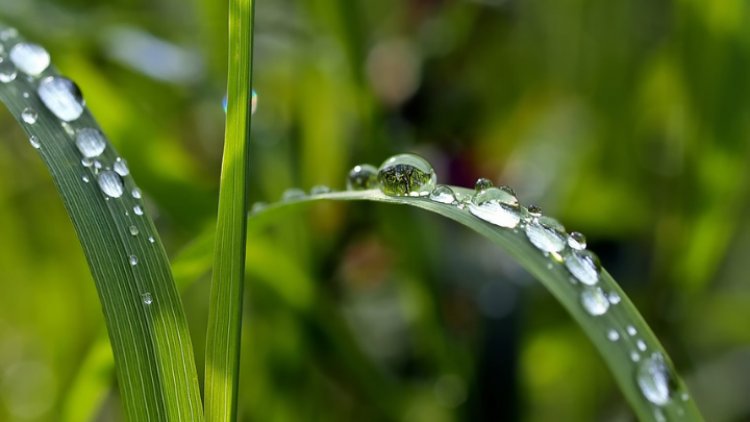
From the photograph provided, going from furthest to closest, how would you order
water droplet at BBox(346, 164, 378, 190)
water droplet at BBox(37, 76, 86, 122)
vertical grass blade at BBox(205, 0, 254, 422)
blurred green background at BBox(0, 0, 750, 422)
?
blurred green background at BBox(0, 0, 750, 422) < water droplet at BBox(346, 164, 378, 190) < water droplet at BBox(37, 76, 86, 122) < vertical grass blade at BBox(205, 0, 254, 422)

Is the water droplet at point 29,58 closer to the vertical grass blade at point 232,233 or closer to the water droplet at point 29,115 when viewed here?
the water droplet at point 29,115

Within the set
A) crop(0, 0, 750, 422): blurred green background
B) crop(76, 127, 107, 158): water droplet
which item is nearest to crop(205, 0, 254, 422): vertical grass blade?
crop(76, 127, 107, 158): water droplet

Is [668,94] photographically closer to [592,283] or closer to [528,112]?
[528,112]

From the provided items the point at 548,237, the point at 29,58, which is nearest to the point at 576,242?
the point at 548,237


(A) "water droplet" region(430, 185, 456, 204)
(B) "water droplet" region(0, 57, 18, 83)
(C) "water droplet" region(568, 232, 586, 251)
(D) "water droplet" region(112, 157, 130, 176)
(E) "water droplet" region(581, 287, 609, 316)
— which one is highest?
(B) "water droplet" region(0, 57, 18, 83)

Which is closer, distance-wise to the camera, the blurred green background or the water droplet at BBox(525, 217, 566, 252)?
the water droplet at BBox(525, 217, 566, 252)

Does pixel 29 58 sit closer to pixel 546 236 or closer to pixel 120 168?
pixel 120 168

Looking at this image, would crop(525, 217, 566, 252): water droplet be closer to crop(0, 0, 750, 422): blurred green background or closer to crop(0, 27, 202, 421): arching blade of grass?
crop(0, 27, 202, 421): arching blade of grass

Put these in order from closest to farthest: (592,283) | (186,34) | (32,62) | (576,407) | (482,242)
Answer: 1. (592,283)
2. (32,62)
3. (576,407)
4. (482,242)
5. (186,34)

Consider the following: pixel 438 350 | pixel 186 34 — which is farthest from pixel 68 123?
pixel 186 34
